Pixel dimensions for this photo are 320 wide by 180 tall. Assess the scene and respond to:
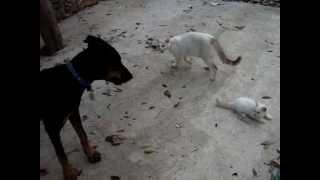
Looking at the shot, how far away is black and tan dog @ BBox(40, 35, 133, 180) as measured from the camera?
6.73 feet

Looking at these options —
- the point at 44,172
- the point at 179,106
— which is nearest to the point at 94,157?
the point at 44,172

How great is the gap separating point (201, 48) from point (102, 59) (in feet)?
4.32

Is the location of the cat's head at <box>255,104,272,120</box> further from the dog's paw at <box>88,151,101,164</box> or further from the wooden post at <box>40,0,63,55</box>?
the wooden post at <box>40,0,63,55</box>

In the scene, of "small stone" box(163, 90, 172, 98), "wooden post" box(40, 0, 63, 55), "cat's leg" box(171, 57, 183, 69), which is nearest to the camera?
"small stone" box(163, 90, 172, 98)

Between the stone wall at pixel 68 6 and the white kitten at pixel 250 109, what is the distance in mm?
3013

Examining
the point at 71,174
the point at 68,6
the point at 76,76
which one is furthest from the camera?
the point at 68,6

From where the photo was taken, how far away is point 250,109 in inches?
108

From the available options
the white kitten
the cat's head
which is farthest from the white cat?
the cat's head

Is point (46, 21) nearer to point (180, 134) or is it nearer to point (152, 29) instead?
point (152, 29)

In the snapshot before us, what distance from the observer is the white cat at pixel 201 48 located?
10.5ft

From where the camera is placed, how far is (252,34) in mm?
4102

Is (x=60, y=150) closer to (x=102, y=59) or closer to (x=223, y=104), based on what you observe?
(x=102, y=59)

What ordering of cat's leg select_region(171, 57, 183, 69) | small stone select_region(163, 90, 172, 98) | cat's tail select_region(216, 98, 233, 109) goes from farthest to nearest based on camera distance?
cat's leg select_region(171, 57, 183, 69) → small stone select_region(163, 90, 172, 98) → cat's tail select_region(216, 98, 233, 109)

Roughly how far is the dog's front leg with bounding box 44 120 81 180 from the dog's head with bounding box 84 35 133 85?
0.38m
